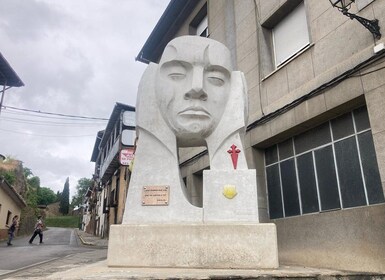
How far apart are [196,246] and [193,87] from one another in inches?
79.0

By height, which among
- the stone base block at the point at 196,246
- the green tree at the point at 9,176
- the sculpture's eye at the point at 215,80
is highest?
the green tree at the point at 9,176

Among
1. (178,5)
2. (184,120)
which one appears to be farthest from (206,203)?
(178,5)

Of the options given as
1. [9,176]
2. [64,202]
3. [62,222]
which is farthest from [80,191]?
[9,176]

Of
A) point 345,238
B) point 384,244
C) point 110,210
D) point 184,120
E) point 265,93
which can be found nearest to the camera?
point 184,120

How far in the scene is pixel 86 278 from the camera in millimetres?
2689

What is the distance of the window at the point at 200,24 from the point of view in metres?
12.8

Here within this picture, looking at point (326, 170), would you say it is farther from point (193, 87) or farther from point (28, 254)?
point (28, 254)

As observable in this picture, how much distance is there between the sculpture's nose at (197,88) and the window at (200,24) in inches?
333

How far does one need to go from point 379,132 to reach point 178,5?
1048cm

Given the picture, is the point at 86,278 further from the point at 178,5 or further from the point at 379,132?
the point at 178,5

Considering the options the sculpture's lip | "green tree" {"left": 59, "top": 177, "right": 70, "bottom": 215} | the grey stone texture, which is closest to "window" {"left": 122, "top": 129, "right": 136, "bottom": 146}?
the grey stone texture

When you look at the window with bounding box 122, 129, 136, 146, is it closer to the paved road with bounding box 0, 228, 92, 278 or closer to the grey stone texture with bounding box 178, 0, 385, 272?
the paved road with bounding box 0, 228, 92, 278

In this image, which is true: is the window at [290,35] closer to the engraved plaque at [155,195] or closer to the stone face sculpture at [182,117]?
the stone face sculpture at [182,117]

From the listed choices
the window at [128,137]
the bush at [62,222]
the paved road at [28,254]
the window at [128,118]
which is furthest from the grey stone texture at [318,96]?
the bush at [62,222]
